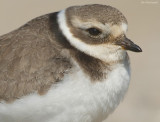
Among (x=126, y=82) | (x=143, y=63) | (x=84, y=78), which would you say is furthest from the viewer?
(x=143, y=63)

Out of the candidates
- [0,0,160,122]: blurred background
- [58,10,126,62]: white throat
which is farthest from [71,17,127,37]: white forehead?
[0,0,160,122]: blurred background

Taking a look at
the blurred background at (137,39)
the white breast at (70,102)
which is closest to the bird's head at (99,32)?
the white breast at (70,102)

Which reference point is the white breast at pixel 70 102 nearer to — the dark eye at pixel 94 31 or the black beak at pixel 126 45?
the black beak at pixel 126 45

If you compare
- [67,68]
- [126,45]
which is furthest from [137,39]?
[67,68]

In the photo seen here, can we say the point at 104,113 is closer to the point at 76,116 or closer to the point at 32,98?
the point at 76,116

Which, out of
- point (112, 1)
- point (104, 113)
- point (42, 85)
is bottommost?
point (112, 1)

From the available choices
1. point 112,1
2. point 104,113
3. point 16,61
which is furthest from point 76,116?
point 112,1

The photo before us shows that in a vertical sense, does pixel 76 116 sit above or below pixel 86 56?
below

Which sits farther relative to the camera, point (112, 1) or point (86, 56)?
point (112, 1)
